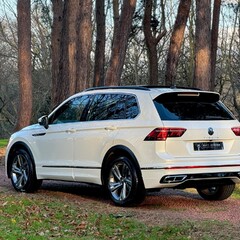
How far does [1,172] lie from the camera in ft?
48.0

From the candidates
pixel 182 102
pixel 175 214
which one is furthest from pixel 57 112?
pixel 175 214

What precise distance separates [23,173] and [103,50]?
16.1 meters

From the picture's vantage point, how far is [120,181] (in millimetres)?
9000

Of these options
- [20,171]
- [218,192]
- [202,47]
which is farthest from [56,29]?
[218,192]

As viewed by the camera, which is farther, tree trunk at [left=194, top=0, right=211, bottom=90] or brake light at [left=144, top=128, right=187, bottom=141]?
tree trunk at [left=194, top=0, right=211, bottom=90]

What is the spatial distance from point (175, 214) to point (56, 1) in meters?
17.5

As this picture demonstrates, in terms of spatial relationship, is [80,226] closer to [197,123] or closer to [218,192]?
[197,123]

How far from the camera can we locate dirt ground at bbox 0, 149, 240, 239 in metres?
8.02

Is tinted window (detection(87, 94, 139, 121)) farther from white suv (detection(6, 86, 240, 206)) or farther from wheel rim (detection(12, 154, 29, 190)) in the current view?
wheel rim (detection(12, 154, 29, 190))

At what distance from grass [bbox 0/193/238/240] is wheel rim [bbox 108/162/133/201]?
2.05 ft

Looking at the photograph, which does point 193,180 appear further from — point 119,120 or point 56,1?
point 56,1

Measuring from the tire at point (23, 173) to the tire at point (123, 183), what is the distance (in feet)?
6.38

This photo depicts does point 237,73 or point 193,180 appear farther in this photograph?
point 237,73

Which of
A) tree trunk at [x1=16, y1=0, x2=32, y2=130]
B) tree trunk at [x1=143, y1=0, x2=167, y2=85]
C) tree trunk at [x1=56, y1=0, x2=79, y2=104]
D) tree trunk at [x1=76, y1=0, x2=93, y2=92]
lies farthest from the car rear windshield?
tree trunk at [x1=143, y1=0, x2=167, y2=85]
